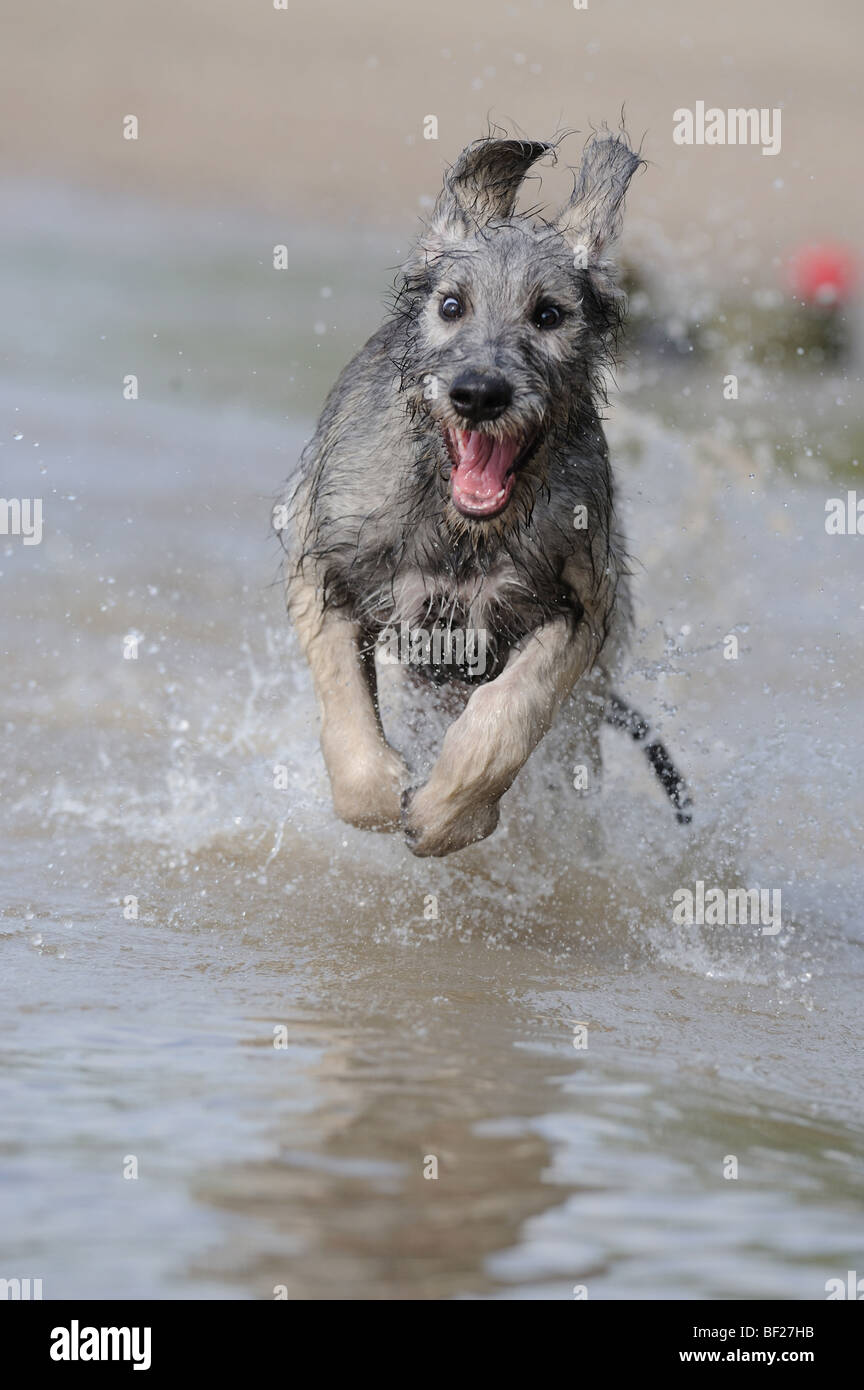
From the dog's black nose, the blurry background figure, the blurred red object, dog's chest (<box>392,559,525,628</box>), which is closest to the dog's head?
the dog's black nose

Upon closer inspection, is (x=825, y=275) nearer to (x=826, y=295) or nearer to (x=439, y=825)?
(x=826, y=295)

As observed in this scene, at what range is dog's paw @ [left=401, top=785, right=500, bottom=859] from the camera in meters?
4.81

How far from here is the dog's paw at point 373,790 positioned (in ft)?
16.2

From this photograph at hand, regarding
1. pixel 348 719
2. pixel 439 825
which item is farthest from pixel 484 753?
pixel 348 719

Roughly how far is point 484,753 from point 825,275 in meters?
17.6

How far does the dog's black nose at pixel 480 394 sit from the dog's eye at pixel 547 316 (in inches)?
14.1

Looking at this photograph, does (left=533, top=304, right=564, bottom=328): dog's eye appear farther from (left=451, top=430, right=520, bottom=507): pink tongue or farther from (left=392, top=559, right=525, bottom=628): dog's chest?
(left=392, top=559, right=525, bottom=628): dog's chest

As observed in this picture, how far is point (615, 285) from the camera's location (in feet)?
16.5

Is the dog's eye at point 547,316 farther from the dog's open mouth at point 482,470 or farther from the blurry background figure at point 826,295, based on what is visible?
the blurry background figure at point 826,295

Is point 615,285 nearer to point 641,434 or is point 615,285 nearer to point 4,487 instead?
point 641,434

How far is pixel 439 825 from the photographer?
4.81 meters

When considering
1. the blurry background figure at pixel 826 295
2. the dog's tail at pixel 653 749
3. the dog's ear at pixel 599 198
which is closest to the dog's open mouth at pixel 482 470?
the dog's ear at pixel 599 198

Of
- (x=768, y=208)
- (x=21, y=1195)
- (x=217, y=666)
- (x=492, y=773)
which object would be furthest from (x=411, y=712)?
(x=768, y=208)

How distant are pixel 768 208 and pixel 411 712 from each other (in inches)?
876
